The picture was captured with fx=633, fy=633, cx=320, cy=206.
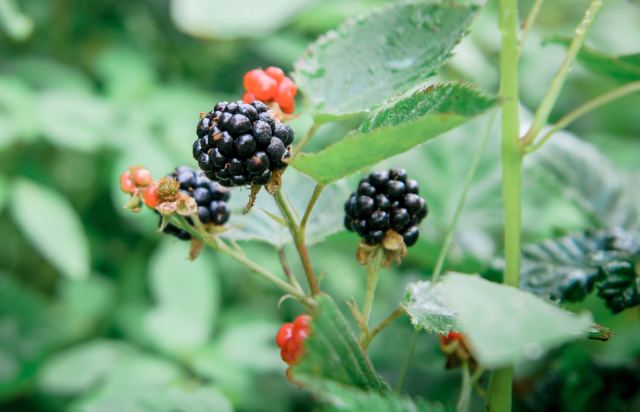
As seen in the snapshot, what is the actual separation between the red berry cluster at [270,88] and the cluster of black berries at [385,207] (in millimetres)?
136

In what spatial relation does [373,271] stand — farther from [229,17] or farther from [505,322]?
[229,17]

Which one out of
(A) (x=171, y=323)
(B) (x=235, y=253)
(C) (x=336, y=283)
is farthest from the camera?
(C) (x=336, y=283)

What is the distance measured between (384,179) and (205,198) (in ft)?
0.69

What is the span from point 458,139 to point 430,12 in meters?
0.74

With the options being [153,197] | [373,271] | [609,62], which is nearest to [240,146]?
[153,197]

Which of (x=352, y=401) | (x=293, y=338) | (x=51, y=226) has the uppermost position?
(x=51, y=226)

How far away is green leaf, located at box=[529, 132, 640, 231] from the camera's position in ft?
3.69

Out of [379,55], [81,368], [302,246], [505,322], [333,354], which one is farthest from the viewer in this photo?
[81,368]

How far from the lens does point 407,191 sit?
75 cm

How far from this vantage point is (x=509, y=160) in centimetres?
71

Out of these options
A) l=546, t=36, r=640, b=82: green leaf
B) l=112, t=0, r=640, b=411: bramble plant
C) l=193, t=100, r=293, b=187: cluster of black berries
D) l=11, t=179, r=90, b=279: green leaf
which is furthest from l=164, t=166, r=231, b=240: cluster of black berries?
l=11, t=179, r=90, b=279: green leaf

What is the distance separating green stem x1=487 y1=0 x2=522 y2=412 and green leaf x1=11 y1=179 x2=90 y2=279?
3.31 ft

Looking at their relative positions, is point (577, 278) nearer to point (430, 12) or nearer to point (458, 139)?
point (430, 12)

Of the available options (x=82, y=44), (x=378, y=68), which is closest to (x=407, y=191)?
(x=378, y=68)
